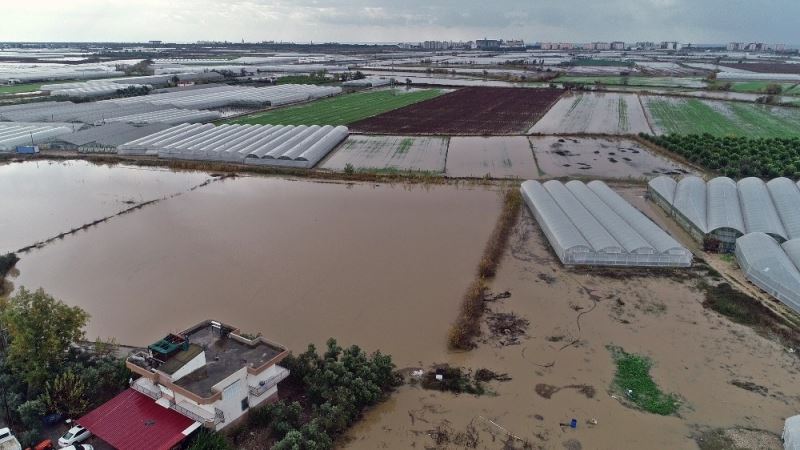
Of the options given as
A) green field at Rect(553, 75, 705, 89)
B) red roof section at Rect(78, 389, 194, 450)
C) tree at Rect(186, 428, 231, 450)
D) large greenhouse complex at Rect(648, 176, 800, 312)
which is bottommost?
tree at Rect(186, 428, 231, 450)

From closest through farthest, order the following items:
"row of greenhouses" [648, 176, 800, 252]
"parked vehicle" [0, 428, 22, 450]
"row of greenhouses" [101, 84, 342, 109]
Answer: "parked vehicle" [0, 428, 22, 450] < "row of greenhouses" [648, 176, 800, 252] < "row of greenhouses" [101, 84, 342, 109]

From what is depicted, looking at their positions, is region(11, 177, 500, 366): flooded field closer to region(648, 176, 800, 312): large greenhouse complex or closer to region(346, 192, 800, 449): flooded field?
region(346, 192, 800, 449): flooded field

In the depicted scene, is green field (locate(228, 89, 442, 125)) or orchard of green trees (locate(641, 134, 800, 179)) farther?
green field (locate(228, 89, 442, 125))

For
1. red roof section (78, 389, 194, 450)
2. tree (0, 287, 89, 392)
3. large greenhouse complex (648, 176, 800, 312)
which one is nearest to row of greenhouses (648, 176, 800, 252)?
large greenhouse complex (648, 176, 800, 312)

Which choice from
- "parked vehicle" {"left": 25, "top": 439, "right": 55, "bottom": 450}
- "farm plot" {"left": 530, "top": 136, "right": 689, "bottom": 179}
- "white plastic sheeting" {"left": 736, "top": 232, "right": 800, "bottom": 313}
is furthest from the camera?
"farm plot" {"left": 530, "top": 136, "right": 689, "bottom": 179}

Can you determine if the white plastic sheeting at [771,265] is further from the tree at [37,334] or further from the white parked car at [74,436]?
the tree at [37,334]

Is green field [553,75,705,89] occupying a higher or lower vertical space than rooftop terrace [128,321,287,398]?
higher

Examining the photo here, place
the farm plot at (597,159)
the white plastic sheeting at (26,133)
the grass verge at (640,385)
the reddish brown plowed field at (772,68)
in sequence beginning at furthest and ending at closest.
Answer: the reddish brown plowed field at (772,68) < the white plastic sheeting at (26,133) < the farm plot at (597,159) < the grass verge at (640,385)

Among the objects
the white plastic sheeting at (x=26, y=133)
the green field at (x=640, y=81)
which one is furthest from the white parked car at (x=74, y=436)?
the green field at (x=640, y=81)
